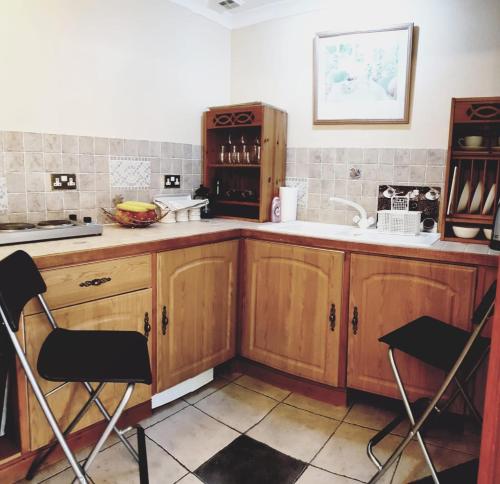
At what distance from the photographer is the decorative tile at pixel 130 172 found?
2.54 metres

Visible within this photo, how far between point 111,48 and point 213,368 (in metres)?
1.93

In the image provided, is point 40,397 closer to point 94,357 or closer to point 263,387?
point 94,357

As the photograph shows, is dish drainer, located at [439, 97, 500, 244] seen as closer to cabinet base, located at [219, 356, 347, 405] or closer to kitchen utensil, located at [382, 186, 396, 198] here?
kitchen utensil, located at [382, 186, 396, 198]

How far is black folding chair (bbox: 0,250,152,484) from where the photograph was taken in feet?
4.35

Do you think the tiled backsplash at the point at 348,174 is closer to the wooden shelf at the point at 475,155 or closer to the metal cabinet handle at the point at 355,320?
the wooden shelf at the point at 475,155

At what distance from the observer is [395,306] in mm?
2117

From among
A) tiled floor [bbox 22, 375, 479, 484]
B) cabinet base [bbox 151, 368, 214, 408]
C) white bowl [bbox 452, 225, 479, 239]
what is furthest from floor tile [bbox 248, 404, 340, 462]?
white bowl [bbox 452, 225, 479, 239]

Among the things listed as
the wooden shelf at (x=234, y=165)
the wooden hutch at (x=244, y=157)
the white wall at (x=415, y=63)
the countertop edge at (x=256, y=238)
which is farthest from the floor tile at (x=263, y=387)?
the white wall at (x=415, y=63)

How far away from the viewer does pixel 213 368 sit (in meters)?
2.61

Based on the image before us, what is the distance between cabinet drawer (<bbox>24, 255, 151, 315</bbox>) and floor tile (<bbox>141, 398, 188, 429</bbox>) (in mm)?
699

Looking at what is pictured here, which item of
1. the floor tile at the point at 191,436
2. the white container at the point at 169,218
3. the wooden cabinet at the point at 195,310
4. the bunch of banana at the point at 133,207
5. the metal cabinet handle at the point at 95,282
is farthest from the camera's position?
the white container at the point at 169,218

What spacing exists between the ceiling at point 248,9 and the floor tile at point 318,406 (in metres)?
2.43

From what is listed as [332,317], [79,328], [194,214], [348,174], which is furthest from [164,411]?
[348,174]

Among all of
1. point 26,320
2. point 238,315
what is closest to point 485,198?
point 238,315
